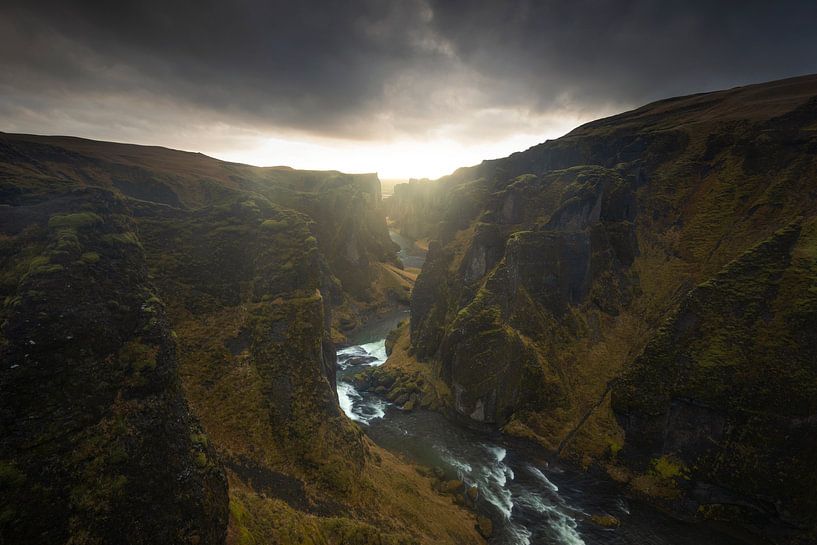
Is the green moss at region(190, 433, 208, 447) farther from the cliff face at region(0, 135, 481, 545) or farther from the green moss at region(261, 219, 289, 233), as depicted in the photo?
the green moss at region(261, 219, 289, 233)

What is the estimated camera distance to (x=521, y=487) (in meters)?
48.3

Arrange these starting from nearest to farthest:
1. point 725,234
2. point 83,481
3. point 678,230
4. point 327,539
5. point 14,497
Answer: point 14,497
point 83,481
point 327,539
point 725,234
point 678,230

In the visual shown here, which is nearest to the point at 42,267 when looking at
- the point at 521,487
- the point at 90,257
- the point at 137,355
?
the point at 90,257

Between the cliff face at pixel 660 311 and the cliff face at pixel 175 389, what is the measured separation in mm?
25586

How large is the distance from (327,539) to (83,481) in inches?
586

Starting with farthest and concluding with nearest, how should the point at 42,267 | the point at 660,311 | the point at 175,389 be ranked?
the point at 660,311 < the point at 175,389 < the point at 42,267

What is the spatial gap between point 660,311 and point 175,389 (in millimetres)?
74987

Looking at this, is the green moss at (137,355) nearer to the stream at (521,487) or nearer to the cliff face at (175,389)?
the cliff face at (175,389)

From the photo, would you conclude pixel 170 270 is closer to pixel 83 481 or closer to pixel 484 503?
pixel 83 481

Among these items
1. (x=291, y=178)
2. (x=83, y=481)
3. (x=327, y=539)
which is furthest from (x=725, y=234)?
(x=291, y=178)

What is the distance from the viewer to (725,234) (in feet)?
224

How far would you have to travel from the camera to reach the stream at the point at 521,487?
134 feet

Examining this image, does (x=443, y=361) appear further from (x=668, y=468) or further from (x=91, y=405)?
(x=91, y=405)

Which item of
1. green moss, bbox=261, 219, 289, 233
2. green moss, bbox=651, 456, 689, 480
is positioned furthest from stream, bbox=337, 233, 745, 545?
green moss, bbox=261, 219, 289, 233
